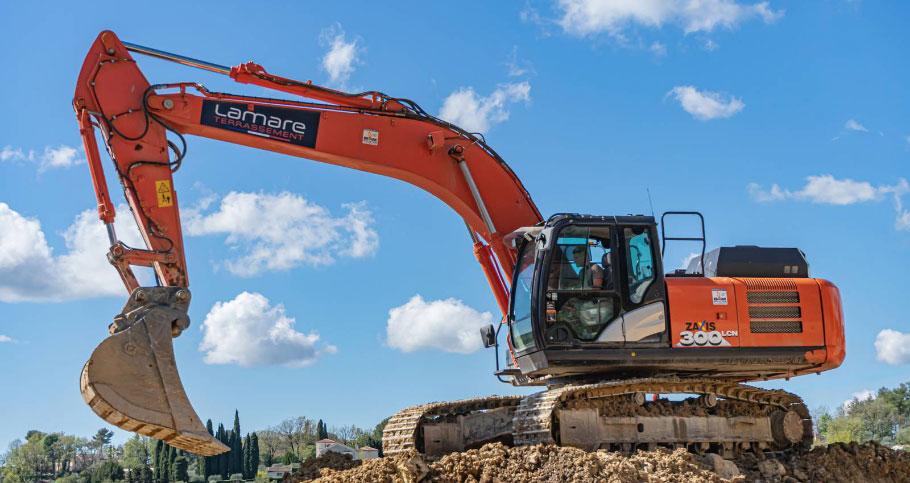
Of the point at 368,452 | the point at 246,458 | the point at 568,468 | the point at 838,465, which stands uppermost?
→ the point at 568,468

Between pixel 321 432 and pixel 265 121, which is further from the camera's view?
pixel 321 432

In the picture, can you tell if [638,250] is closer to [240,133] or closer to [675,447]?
[675,447]

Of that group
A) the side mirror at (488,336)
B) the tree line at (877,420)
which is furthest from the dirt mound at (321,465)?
the tree line at (877,420)

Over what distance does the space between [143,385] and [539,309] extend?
4308 millimetres

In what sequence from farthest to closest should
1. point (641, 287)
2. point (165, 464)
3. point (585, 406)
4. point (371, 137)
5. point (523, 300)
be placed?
point (165, 464), point (371, 137), point (523, 300), point (641, 287), point (585, 406)

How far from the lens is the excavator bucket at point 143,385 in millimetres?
8727

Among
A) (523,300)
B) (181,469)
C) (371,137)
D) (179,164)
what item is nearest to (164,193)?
(179,164)

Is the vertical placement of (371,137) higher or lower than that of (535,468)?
higher

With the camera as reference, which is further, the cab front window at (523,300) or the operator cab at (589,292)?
the cab front window at (523,300)

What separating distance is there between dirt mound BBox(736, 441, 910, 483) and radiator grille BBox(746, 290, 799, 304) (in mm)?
1883

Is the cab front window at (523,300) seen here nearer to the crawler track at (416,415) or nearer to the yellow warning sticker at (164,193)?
the crawler track at (416,415)

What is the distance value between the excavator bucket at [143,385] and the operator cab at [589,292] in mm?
3686

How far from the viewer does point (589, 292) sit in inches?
394

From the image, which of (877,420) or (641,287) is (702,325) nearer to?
(641,287)
